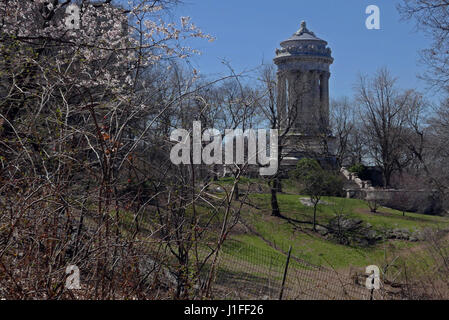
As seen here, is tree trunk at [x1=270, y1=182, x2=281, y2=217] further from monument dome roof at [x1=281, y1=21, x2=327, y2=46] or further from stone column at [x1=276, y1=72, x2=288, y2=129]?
monument dome roof at [x1=281, y1=21, x2=327, y2=46]

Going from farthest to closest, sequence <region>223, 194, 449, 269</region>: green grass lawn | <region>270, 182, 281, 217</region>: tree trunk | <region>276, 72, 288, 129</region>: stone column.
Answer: <region>276, 72, 288, 129</region>: stone column → <region>270, 182, 281, 217</region>: tree trunk → <region>223, 194, 449, 269</region>: green grass lawn

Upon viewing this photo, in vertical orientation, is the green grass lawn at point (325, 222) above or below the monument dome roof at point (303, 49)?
below

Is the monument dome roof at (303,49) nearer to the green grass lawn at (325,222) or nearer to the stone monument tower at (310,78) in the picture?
the stone monument tower at (310,78)

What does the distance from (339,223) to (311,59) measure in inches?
937

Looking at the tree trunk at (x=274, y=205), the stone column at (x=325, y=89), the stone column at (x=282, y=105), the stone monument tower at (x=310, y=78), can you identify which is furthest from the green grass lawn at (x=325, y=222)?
the stone column at (x=325, y=89)

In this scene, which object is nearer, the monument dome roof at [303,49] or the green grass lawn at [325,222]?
the green grass lawn at [325,222]

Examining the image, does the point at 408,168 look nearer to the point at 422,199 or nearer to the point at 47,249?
the point at 422,199

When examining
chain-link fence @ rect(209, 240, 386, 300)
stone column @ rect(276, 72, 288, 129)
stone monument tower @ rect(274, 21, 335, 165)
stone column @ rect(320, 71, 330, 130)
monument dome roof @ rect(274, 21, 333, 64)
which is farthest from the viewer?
stone column @ rect(320, 71, 330, 130)

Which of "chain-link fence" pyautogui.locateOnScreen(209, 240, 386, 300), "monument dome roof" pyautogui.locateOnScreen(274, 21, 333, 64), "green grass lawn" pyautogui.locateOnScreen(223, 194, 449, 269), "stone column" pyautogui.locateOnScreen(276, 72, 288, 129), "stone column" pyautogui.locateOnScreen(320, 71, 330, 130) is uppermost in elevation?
"monument dome roof" pyautogui.locateOnScreen(274, 21, 333, 64)

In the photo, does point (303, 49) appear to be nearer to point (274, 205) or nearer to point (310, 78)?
point (310, 78)

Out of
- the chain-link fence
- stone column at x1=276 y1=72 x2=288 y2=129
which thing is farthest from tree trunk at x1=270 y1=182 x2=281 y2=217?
the chain-link fence

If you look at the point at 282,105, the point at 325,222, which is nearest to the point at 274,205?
the point at 325,222
